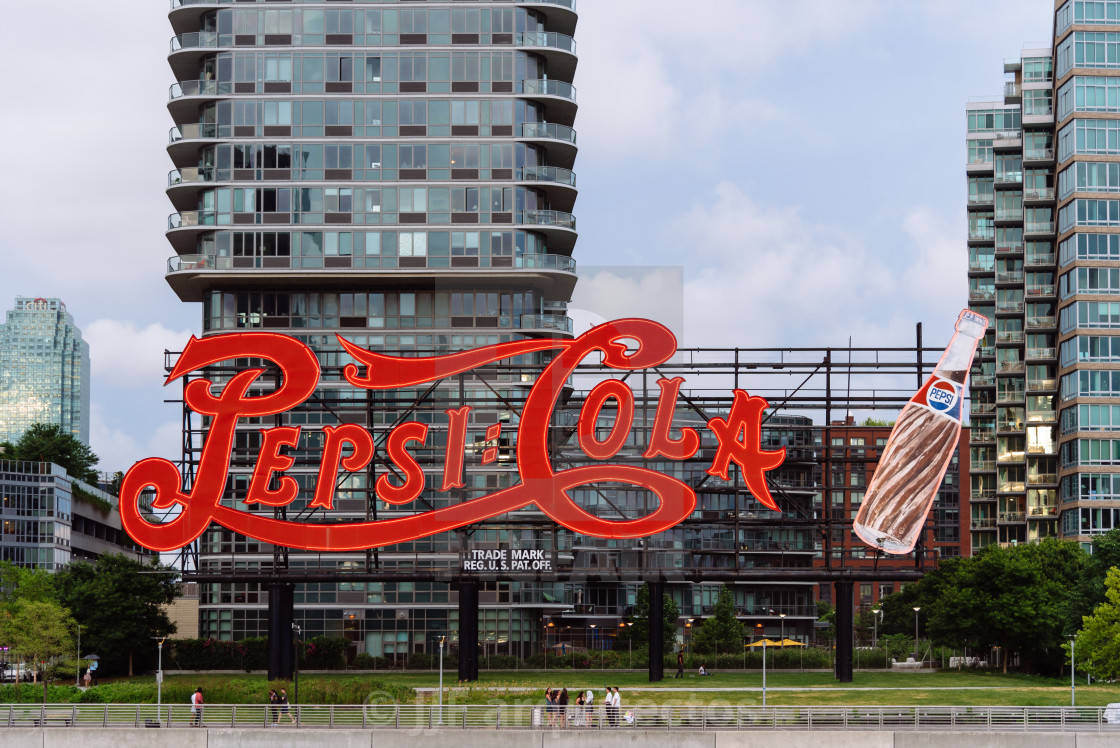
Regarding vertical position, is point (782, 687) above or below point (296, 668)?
below

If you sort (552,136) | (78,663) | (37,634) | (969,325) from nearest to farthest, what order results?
(969,325) < (37,634) < (78,663) < (552,136)

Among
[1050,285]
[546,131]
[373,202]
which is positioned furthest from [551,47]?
[1050,285]

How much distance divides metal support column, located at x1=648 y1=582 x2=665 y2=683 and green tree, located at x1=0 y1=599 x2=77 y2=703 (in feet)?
120

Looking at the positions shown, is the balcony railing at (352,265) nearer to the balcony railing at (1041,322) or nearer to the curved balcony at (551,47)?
the curved balcony at (551,47)

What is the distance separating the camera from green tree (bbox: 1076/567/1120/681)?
257 ft

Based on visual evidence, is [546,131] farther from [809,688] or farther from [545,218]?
[809,688]

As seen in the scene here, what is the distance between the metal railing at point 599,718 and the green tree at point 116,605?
3313 cm

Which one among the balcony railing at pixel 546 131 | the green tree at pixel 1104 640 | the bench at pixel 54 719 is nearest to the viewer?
the bench at pixel 54 719

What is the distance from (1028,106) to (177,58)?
309ft

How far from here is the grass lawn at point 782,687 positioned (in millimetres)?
71312

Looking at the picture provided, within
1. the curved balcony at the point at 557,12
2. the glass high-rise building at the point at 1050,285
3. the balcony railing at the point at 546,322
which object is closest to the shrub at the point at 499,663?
the balcony railing at the point at 546,322

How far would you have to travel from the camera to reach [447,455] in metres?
81.0

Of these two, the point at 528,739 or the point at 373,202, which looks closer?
the point at 528,739

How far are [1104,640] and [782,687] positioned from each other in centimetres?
1961
